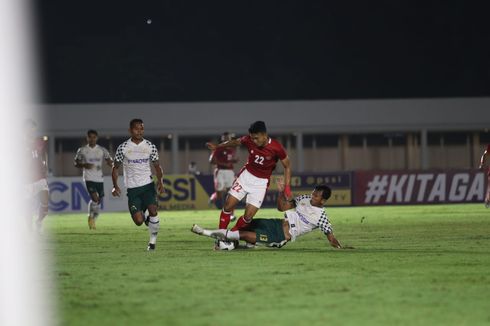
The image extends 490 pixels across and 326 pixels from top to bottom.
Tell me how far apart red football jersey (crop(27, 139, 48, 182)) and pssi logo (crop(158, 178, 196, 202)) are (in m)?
16.4

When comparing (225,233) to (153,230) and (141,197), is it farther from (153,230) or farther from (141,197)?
(141,197)

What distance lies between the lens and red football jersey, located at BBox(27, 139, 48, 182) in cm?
2525

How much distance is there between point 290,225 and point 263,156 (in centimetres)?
122

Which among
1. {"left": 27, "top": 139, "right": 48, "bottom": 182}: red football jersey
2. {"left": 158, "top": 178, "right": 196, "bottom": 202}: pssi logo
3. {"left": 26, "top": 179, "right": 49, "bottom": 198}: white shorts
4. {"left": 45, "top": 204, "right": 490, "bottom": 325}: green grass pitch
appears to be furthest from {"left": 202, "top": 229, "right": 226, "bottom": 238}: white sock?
{"left": 158, "top": 178, "right": 196, "bottom": 202}: pssi logo

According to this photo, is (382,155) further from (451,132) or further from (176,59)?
(176,59)

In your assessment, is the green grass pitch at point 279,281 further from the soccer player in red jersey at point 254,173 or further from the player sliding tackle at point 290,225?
the soccer player in red jersey at point 254,173

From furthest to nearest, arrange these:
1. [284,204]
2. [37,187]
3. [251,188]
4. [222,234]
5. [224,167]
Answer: [224,167] < [37,187] < [251,188] < [222,234] < [284,204]

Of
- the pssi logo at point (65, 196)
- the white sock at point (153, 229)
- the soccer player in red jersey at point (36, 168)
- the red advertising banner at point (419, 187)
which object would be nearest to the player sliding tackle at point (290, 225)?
the white sock at point (153, 229)

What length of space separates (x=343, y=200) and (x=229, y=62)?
38560 millimetres

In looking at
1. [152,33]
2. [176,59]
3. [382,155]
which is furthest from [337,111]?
[152,33]

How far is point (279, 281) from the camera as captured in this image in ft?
43.7

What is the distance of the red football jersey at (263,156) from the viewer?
749 inches

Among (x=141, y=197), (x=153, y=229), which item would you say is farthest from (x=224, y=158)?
(x=153, y=229)

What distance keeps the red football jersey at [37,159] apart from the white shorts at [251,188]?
735 centimetres
